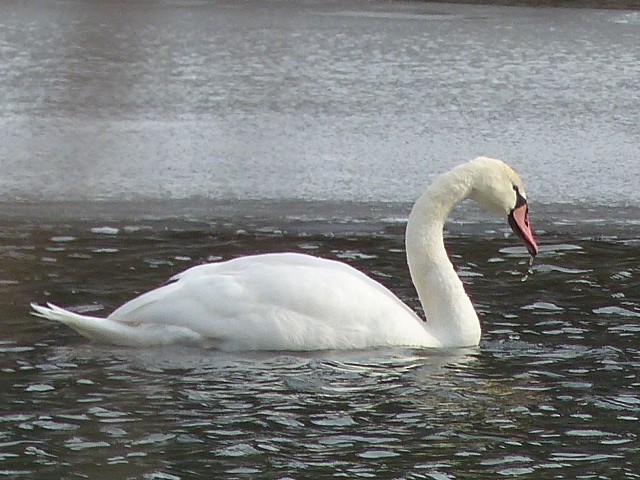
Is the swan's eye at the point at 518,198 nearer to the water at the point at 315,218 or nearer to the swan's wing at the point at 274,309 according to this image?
the water at the point at 315,218

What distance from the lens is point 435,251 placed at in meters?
6.31

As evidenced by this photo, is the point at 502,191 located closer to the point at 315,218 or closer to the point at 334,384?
the point at 334,384

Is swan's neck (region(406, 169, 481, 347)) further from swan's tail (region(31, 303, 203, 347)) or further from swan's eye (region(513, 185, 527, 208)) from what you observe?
swan's tail (region(31, 303, 203, 347))

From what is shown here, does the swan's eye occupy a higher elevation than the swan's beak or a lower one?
higher

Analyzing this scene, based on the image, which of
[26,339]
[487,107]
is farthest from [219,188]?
[26,339]

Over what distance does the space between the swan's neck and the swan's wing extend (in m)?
0.32

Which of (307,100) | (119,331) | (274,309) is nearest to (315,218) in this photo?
(307,100)

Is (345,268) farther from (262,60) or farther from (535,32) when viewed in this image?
(535,32)

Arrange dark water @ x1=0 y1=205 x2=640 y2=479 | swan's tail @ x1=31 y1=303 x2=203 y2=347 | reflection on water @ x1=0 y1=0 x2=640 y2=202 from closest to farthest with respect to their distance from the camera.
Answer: dark water @ x1=0 y1=205 x2=640 y2=479
swan's tail @ x1=31 y1=303 x2=203 y2=347
reflection on water @ x1=0 y1=0 x2=640 y2=202

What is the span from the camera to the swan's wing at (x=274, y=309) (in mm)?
5844

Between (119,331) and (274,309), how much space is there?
591 millimetres

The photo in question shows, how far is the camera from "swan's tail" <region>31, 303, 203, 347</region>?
580cm

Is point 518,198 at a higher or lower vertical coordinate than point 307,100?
lower

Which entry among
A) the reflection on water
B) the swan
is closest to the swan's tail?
the swan
